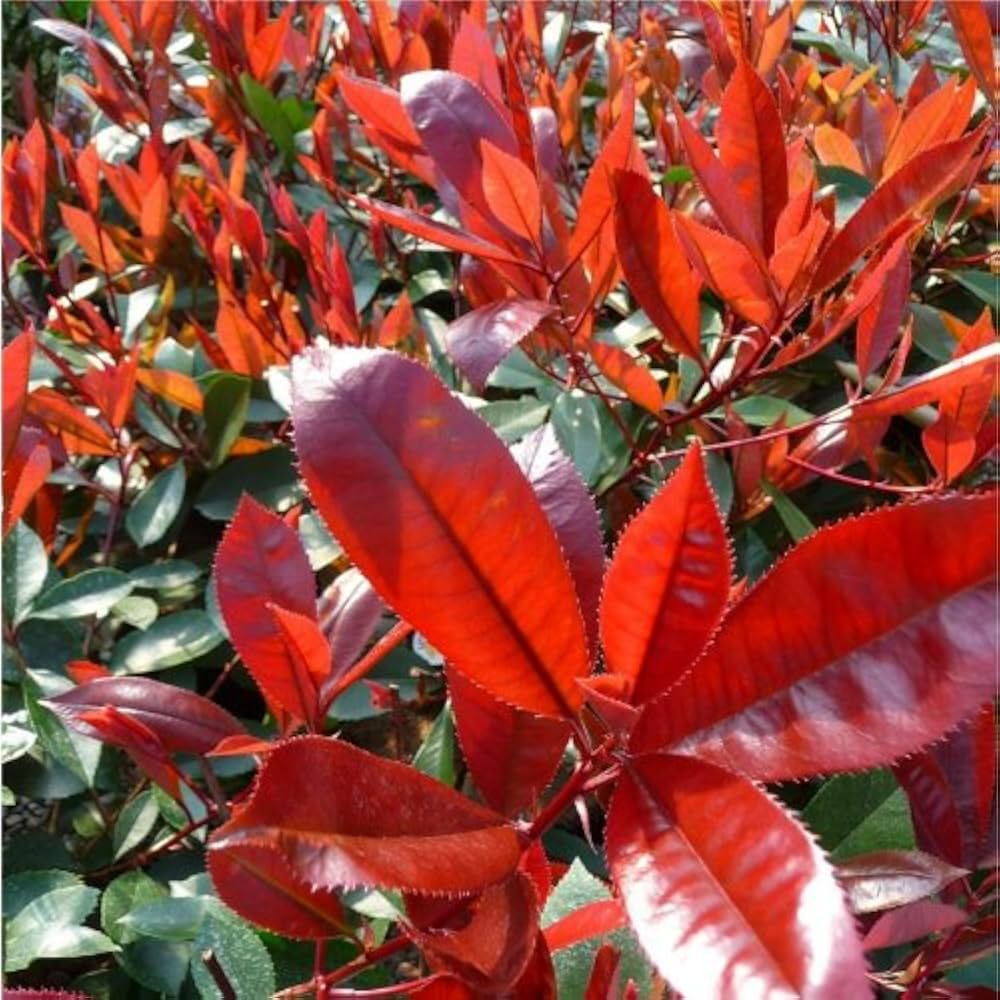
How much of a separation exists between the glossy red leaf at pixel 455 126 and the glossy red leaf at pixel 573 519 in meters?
0.29

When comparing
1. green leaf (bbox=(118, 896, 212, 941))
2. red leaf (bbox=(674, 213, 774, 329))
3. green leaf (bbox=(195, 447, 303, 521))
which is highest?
red leaf (bbox=(674, 213, 774, 329))

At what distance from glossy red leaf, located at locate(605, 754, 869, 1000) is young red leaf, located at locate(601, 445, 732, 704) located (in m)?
0.04

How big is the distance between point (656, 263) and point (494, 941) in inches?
17.5

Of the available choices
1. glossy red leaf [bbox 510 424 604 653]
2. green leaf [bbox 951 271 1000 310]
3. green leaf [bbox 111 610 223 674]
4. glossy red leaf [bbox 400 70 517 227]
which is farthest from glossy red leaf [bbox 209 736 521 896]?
green leaf [bbox 951 271 1000 310]

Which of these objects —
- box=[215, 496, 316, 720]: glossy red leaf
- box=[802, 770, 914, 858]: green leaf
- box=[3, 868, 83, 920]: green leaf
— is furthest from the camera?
box=[3, 868, 83, 920]: green leaf

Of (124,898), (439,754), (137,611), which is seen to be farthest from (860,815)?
(137,611)

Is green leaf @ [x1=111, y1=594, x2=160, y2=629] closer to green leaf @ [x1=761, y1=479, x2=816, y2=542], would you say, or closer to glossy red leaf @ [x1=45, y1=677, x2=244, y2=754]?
glossy red leaf @ [x1=45, y1=677, x2=244, y2=754]

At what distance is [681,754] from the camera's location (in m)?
0.48

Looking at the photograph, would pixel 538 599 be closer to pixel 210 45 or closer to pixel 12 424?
pixel 12 424

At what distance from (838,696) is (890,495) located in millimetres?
725

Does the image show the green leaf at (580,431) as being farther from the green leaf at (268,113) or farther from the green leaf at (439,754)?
the green leaf at (268,113)

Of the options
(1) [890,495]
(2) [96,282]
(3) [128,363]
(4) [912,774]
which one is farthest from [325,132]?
(4) [912,774]

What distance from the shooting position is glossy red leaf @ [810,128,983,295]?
78cm

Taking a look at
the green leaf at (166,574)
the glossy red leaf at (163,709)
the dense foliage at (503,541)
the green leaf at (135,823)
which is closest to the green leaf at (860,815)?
the dense foliage at (503,541)
